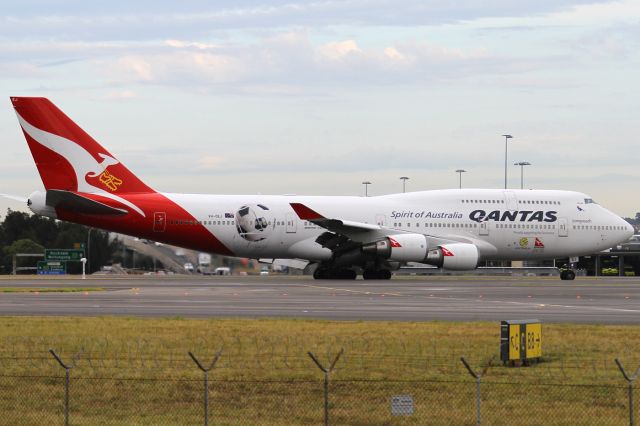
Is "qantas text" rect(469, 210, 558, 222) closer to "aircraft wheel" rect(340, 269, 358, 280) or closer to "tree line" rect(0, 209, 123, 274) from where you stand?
"aircraft wheel" rect(340, 269, 358, 280)

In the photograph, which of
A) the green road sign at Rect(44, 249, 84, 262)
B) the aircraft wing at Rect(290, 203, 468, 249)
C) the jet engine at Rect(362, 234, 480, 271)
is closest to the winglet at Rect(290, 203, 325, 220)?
the aircraft wing at Rect(290, 203, 468, 249)

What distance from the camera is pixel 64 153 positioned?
2253 inches

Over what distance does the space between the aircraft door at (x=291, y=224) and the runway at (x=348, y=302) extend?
21.7ft

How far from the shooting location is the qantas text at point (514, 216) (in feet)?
206

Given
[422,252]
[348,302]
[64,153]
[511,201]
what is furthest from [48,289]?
[511,201]

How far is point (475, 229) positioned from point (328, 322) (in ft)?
110

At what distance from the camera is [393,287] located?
5144 centimetres

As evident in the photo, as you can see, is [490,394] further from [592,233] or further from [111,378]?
[592,233]

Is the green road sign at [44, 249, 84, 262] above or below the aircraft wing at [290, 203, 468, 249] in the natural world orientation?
below

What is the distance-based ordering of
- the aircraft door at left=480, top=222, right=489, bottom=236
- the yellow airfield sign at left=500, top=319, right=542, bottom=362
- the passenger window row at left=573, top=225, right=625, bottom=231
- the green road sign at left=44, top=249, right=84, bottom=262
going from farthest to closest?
the green road sign at left=44, top=249, right=84, bottom=262
the passenger window row at left=573, top=225, right=625, bottom=231
the aircraft door at left=480, top=222, right=489, bottom=236
the yellow airfield sign at left=500, top=319, right=542, bottom=362

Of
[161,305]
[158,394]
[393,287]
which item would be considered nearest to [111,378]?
[158,394]

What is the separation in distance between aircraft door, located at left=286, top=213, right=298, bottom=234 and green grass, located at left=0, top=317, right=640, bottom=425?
1211 inches

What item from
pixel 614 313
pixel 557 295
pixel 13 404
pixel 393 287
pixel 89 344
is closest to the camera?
pixel 13 404

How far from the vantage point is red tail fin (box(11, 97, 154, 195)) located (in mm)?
56812
